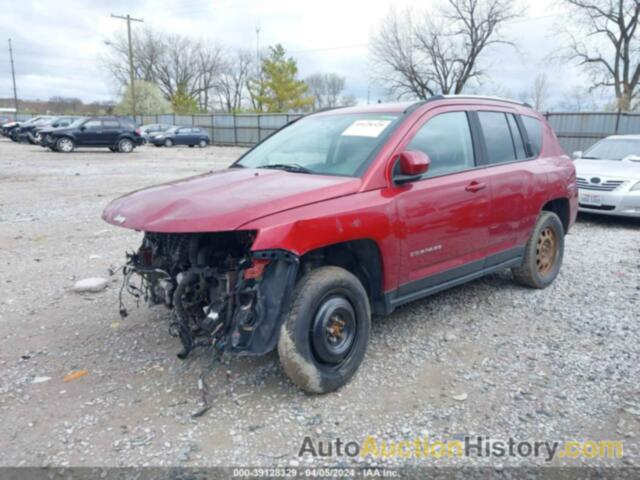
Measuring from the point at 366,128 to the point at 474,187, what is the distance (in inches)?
40.2

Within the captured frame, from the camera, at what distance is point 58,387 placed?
324cm

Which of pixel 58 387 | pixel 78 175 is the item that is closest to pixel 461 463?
pixel 58 387

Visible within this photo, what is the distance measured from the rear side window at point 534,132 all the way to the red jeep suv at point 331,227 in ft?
1.22

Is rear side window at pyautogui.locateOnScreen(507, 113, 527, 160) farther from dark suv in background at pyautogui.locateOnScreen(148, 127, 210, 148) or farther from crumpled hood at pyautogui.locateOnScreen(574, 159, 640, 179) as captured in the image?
dark suv in background at pyautogui.locateOnScreen(148, 127, 210, 148)

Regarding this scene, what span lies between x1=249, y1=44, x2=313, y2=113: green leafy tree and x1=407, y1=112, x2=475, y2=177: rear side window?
154 ft

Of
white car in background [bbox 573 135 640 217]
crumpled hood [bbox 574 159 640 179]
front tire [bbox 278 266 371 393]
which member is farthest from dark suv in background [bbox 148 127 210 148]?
front tire [bbox 278 266 371 393]

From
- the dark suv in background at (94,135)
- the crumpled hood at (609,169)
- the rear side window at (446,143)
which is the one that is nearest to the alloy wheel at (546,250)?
the rear side window at (446,143)

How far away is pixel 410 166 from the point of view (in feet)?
10.8

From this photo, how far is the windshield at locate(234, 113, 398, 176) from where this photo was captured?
351cm

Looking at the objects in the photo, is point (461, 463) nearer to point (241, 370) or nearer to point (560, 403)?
point (560, 403)

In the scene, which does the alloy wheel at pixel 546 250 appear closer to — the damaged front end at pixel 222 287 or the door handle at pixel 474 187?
the door handle at pixel 474 187

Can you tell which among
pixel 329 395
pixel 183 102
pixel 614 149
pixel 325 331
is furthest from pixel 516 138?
pixel 183 102

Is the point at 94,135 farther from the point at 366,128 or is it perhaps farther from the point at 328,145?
the point at 366,128

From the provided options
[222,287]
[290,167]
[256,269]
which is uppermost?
[290,167]
